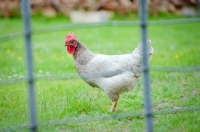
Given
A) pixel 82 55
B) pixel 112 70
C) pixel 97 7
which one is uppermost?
pixel 97 7

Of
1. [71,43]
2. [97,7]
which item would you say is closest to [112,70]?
[71,43]

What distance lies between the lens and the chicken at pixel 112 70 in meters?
5.44

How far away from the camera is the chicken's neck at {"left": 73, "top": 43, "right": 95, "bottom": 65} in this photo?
579 cm

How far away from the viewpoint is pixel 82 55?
5848 millimetres

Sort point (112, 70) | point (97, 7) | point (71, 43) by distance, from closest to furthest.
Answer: point (112, 70)
point (71, 43)
point (97, 7)

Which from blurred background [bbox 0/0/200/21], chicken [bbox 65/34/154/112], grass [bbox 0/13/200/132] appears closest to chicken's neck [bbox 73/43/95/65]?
chicken [bbox 65/34/154/112]

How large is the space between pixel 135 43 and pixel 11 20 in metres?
7.58

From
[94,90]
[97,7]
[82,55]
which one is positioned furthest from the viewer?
[97,7]

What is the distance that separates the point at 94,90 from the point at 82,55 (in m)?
1.39

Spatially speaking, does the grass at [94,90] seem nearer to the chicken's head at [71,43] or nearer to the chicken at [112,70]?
the chicken at [112,70]

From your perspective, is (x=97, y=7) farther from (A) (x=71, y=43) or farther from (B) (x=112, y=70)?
(B) (x=112, y=70)

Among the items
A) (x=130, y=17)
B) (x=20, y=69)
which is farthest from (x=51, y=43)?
(x=130, y=17)

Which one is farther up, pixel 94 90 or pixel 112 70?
pixel 112 70

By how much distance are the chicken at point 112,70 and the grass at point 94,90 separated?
39cm
